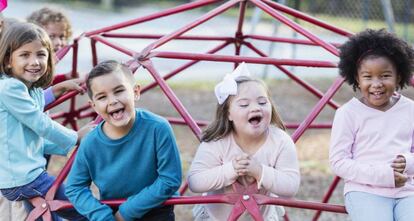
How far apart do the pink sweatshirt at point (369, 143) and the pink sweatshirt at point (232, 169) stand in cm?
21

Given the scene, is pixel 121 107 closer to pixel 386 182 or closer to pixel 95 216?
pixel 95 216

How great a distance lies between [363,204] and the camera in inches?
148

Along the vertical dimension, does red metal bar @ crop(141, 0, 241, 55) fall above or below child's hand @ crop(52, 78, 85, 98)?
above

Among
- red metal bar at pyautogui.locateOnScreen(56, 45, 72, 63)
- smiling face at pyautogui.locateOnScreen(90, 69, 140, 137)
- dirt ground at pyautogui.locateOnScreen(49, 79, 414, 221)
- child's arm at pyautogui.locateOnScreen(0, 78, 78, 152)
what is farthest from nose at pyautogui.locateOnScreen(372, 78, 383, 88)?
dirt ground at pyautogui.locateOnScreen(49, 79, 414, 221)

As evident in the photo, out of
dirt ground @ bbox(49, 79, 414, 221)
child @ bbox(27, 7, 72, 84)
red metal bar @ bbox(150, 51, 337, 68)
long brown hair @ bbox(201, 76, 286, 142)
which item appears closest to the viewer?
long brown hair @ bbox(201, 76, 286, 142)

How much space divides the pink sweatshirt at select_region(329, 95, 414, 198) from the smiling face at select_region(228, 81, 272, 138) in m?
0.34

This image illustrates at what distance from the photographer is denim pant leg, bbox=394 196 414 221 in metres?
3.71

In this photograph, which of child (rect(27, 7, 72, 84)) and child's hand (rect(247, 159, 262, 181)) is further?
child (rect(27, 7, 72, 84))

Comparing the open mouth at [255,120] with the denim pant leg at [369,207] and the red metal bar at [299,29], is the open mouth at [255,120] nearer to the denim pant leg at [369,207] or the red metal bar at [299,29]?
the denim pant leg at [369,207]

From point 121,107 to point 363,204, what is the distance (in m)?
1.13

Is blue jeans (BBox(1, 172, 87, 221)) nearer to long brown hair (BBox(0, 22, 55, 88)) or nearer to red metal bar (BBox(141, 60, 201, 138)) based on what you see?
long brown hair (BBox(0, 22, 55, 88))

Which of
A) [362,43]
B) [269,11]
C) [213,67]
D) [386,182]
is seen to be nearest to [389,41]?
[362,43]

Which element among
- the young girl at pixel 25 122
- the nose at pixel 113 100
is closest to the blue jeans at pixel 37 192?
the young girl at pixel 25 122

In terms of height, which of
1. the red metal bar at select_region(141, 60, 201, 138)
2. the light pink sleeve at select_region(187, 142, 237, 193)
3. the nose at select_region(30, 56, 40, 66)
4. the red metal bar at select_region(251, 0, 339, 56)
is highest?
the red metal bar at select_region(251, 0, 339, 56)
